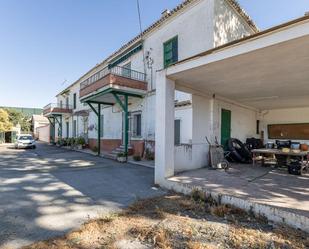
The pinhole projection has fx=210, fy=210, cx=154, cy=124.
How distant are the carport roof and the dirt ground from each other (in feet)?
10.0

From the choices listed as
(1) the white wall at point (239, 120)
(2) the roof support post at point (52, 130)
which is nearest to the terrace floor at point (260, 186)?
(1) the white wall at point (239, 120)

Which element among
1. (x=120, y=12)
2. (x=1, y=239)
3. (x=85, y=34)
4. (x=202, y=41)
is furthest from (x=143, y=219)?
(x=85, y=34)

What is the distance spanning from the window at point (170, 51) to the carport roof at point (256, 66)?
3354 millimetres

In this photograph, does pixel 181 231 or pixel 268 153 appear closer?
pixel 181 231

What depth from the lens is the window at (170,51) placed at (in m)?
10.2

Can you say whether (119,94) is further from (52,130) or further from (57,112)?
(52,130)

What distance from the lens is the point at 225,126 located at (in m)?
9.45

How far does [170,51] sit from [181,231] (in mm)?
9038

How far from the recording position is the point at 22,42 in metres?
11.6

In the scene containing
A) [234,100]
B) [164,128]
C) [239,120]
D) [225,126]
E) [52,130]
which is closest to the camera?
[164,128]

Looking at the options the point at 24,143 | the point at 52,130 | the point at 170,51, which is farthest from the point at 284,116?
the point at 52,130

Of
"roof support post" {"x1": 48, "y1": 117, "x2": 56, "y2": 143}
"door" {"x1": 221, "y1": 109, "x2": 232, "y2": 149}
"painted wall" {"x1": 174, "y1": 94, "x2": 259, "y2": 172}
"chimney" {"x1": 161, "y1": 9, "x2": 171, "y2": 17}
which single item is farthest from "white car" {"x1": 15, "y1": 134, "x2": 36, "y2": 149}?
"door" {"x1": 221, "y1": 109, "x2": 232, "y2": 149}

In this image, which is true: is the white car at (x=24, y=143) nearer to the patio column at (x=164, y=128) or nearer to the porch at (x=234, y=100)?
the porch at (x=234, y=100)

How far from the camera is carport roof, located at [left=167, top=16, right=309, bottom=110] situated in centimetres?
358
